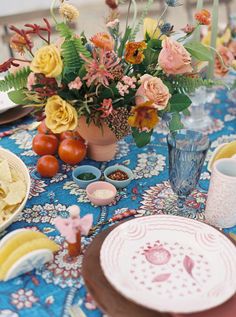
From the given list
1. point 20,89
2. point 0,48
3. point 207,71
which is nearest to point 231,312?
point 20,89

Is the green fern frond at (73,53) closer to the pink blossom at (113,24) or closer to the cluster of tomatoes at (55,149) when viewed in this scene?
the pink blossom at (113,24)

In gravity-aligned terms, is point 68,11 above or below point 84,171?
above

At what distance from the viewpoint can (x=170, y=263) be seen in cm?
74

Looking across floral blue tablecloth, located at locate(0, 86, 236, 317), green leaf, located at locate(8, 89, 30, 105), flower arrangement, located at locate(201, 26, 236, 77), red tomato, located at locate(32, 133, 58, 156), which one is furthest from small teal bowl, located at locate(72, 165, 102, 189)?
flower arrangement, located at locate(201, 26, 236, 77)

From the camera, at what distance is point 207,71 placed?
137cm

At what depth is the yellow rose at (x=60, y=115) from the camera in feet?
2.91

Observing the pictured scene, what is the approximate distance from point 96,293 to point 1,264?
0.19 meters

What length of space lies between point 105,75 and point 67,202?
0.32 meters

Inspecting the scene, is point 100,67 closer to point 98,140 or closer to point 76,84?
point 76,84

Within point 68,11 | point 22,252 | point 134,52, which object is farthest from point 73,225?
point 68,11

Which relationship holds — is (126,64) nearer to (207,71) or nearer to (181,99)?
(181,99)

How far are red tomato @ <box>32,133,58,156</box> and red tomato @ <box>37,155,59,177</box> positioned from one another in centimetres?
8

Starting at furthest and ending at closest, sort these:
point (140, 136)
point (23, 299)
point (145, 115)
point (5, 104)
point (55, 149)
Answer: point (5, 104) < point (55, 149) < point (140, 136) < point (145, 115) < point (23, 299)

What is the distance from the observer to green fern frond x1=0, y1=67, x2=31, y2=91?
37.0 inches
